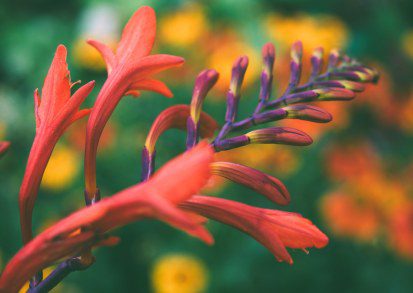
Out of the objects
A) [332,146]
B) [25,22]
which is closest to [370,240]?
[332,146]

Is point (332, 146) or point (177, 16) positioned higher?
point (177, 16)

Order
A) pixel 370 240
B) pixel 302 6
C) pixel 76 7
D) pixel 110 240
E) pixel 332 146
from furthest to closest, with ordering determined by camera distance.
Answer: pixel 76 7 → pixel 302 6 → pixel 332 146 → pixel 370 240 → pixel 110 240

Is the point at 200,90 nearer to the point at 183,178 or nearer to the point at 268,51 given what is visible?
the point at 268,51

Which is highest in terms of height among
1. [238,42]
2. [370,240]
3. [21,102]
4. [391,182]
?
[238,42]

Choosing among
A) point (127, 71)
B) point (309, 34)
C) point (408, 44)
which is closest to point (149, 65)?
point (127, 71)

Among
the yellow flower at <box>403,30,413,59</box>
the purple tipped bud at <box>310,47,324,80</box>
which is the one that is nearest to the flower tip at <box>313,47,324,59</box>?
the purple tipped bud at <box>310,47,324,80</box>

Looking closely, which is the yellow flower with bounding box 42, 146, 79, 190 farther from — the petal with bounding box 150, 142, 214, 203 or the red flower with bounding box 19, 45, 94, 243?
the petal with bounding box 150, 142, 214, 203

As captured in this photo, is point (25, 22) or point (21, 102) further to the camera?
point (25, 22)

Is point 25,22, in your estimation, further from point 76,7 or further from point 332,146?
point 332,146
